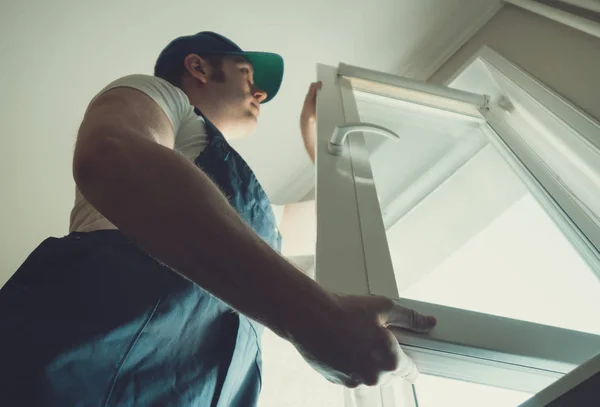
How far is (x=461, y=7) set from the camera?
4.26 feet

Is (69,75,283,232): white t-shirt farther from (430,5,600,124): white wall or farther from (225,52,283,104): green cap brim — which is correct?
(430,5,600,124): white wall

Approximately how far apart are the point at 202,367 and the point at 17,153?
956 millimetres

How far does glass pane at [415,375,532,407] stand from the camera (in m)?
0.51

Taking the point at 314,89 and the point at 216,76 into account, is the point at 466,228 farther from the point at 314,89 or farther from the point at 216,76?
the point at 216,76

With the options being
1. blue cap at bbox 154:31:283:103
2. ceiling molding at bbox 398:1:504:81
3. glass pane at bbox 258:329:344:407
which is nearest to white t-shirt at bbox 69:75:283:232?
blue cap at bbox 154:31:283:103

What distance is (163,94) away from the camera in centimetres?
61

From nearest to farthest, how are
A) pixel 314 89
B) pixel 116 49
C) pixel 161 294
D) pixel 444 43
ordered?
pixel 161 294
pixel 314 89
pixel 116 49
pixel 444 43

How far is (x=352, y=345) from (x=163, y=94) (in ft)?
1.46

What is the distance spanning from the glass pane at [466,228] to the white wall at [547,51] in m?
0.18

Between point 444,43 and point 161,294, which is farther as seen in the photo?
point 444,43

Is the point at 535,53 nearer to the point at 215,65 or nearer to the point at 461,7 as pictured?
the point at 461,7

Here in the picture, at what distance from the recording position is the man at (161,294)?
333mm

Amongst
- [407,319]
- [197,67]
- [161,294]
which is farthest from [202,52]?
[407,319]

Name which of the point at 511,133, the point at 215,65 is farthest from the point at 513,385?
the point at 215,65
